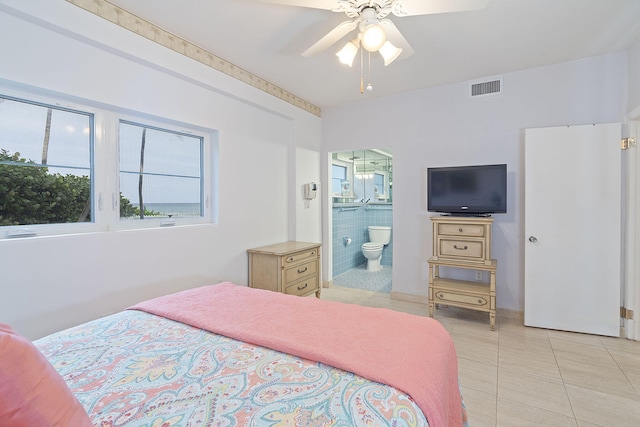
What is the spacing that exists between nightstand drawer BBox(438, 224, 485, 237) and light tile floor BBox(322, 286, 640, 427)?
92 cm

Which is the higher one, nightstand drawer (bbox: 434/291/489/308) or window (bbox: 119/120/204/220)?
window (bbox: 119/120/204/220)

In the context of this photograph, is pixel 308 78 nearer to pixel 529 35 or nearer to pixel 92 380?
pixel 529 35

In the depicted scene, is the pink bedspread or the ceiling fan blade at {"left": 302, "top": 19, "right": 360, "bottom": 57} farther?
the ceiling fan blade at {"left": 302, "top": 19, "right": 360, "bottom": 57}

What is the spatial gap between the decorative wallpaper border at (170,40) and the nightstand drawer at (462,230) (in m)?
2.42

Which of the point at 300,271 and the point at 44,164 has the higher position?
the point at 44,164

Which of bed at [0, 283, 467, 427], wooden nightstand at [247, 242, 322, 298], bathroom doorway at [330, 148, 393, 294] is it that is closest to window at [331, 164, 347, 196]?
bathroom doorway at [330, 148, 393, 294]

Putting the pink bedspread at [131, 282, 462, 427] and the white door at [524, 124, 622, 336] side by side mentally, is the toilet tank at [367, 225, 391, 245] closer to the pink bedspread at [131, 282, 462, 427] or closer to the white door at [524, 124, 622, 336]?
the white door at [524, 124, 622, 336]

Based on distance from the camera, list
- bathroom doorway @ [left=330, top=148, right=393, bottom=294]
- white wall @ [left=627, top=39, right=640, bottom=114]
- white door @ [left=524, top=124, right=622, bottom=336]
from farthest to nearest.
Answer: bathroom doorway @ [left=330, top=148, right=393, bottom=294] < white door @ [left=524, top=124, right=622, bottom=336] < white wall @ [left=627, top=39, right=640, bottom=114]

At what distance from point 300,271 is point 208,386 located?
7.26 feet

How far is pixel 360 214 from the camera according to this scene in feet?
19.1

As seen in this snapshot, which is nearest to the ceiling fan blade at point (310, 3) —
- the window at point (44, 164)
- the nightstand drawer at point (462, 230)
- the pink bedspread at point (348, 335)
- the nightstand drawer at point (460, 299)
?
the window at point (44, 164)

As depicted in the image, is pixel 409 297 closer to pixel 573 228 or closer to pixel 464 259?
pixel 464 259

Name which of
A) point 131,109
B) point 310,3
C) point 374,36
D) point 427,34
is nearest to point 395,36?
point 374,36

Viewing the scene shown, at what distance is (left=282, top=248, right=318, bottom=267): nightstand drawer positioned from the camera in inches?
116
